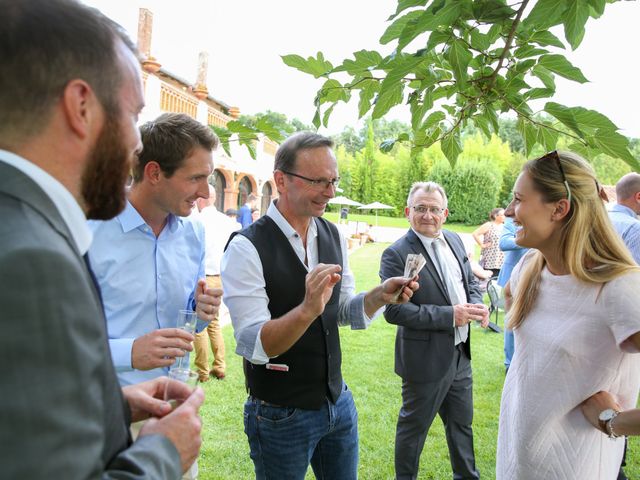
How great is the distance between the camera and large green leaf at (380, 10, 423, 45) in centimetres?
133

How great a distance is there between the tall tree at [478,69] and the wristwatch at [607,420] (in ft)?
3.41

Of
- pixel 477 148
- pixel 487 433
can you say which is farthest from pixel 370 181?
pixel 487 433

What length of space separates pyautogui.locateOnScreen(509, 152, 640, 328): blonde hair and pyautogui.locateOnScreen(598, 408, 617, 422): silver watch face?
52 cm

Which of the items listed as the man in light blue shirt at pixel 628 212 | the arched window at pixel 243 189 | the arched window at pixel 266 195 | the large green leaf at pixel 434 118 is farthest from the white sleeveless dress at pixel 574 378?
the arched window at pixel 266 195

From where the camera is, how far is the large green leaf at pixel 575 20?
3.89 ft

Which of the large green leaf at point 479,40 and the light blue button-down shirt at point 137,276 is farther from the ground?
the large green leaf at point 479,40

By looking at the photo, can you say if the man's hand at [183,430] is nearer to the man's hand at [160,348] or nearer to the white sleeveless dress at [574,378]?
the man's hand at [160,348]

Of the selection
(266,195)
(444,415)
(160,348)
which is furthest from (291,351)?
(266,195)

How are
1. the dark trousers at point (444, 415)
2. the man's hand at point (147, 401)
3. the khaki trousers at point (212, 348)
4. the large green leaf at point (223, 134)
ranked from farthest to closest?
the khaki trousers at point (212, 348) < the dark trousers at point (444, 415) < the large green leaf at point (223, 134) < the man's hand at point (147, 401)

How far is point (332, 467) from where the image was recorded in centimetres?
243

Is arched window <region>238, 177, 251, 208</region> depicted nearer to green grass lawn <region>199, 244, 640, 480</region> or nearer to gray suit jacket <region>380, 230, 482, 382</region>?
green grass lawn <region>199, 244, 640, 480</region>

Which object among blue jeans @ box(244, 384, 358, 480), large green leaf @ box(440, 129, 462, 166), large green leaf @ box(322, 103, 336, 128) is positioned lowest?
blue jeans @ box(244, 384, 358, 480)

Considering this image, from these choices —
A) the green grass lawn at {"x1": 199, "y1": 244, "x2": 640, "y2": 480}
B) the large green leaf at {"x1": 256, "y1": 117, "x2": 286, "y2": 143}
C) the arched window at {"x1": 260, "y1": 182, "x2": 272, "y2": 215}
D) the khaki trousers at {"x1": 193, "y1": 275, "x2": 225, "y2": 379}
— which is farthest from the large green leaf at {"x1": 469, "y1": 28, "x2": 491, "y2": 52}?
the arched window at {"x1": 260, "y1": 182, "x2": 272, "y2": 215}

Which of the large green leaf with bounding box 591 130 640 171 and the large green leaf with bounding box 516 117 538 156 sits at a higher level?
the large green leaf with bounding box 516 117 538 156
